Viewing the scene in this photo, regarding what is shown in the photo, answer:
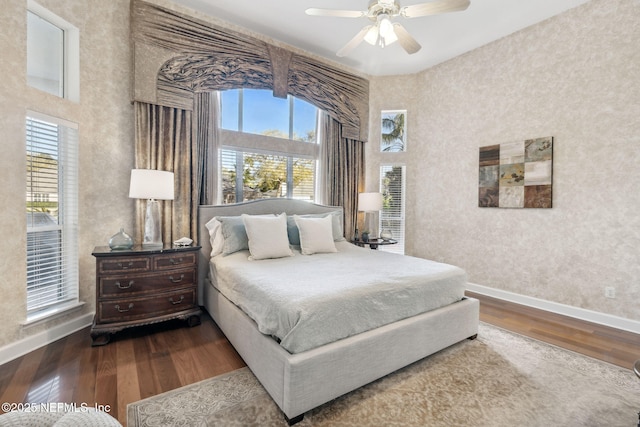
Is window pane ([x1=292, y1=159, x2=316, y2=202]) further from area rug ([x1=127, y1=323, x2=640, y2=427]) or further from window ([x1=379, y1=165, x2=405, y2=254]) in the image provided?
area rug ([x1=127, y1=323, x2=640, y2=427])

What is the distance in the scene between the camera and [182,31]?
126 inches

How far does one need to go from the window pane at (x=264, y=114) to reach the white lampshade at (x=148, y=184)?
144 cm

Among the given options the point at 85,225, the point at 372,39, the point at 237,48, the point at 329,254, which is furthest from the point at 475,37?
the point at 85,225

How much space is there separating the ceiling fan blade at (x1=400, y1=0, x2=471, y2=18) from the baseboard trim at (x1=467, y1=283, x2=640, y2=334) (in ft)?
10.9

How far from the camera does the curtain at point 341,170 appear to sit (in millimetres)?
4574

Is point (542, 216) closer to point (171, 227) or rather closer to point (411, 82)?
point (411, 82)

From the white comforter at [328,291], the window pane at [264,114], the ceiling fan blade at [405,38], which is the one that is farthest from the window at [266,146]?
the ceiling fan blade at [405,38]

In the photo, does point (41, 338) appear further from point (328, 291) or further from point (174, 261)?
point (328, 291)

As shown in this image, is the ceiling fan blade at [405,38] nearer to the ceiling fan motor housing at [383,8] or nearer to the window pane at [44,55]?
the ceiling fan motor housing at [383,8]

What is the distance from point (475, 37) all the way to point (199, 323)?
4.84m

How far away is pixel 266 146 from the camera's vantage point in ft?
13.2

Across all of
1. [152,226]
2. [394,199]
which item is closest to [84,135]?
[152,226]

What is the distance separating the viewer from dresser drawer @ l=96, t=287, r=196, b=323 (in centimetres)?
247

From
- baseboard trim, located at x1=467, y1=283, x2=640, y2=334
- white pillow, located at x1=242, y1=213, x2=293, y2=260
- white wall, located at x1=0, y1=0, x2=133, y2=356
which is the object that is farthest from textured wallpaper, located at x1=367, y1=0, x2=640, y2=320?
white wall, located at x1=0, y1=0, x2=133, y2=356
